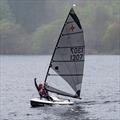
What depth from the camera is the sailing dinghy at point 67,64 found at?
55750 mm

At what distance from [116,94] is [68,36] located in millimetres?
19911

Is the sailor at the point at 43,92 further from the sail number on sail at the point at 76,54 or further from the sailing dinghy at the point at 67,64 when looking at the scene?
the sail number on sail at the point at 76,54

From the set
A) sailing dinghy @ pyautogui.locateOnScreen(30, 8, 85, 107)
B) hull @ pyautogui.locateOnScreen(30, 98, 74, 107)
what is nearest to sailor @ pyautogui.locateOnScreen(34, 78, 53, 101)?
sailing dinghy @ pyautogui.locateOnScreen(30, 8, 85, 107)

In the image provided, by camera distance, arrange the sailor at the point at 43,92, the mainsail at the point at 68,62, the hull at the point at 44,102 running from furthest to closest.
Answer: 1. the sailor at the point at 43,92
2. the hull at the point at 44,102
3. the mainsail at the point at 68,62

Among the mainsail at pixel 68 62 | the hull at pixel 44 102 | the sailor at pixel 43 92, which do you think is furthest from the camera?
the sailor at pixel 43 92

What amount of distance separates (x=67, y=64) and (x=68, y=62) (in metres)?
0.21

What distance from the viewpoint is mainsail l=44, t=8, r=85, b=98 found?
55688 mm

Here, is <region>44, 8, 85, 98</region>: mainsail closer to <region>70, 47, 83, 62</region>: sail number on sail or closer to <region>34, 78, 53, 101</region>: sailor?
<region>70, 47, 83, 62</region>: sail number on sail

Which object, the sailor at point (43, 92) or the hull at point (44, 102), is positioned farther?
the sailor at point (43, 92)

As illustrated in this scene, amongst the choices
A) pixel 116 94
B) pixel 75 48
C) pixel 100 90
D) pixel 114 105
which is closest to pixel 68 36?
pixel 75 48

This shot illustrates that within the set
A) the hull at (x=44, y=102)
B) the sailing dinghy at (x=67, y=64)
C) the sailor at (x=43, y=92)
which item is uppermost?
the sailing dinghy at (x=67, y=64)

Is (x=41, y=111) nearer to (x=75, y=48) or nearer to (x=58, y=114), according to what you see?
Answer: (x=58, y=114)

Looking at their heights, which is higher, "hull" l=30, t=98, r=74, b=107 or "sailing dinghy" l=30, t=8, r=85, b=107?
"sailing dinghy" l=30, t=8, r=85, b=107

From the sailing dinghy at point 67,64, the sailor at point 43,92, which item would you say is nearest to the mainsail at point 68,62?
the sailing dinghy at point 67,64
